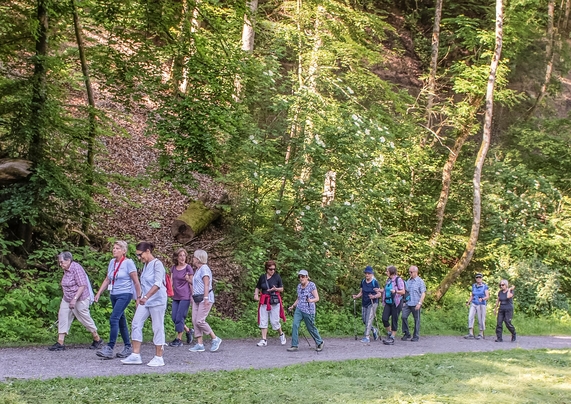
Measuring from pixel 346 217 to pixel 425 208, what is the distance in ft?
29.1

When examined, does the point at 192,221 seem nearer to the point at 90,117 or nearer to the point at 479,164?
the point at 90,117

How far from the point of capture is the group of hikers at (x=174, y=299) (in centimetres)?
938

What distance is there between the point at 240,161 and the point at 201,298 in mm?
5231

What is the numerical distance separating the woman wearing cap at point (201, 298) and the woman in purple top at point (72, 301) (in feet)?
5.83

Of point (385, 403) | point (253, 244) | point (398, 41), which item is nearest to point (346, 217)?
point (253, 244)

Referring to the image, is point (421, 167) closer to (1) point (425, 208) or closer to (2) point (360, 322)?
(1) point (425, 208)

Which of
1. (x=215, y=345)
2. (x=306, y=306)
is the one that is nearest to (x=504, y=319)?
(x=306, y=306)

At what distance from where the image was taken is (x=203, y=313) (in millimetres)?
11125

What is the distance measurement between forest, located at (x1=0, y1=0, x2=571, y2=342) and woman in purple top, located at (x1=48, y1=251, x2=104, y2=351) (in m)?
0.76

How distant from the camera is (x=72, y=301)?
10.3m

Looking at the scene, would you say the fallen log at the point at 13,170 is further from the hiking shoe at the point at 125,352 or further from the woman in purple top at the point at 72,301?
the hiking shoe at the point at 125,352

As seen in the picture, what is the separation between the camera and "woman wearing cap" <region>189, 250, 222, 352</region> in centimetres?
1102

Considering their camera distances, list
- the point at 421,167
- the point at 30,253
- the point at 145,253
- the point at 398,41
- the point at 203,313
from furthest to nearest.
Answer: the point at 398,41 < the point at 421,167 < the point at 30,253 < the point at 203,313 < the point at 145,253

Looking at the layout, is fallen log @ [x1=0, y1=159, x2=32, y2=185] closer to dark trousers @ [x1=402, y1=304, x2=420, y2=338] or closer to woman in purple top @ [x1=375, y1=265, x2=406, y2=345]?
woman in purple top @ [x1=375, y1=265, x2=406, y2=345]
